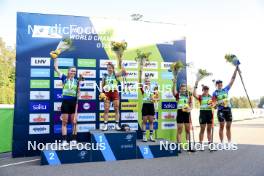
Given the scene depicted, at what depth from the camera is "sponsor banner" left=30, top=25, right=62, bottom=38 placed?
763cm

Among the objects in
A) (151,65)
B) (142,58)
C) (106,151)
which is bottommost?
(106,151)

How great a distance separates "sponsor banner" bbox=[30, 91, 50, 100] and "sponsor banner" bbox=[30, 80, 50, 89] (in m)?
0.13

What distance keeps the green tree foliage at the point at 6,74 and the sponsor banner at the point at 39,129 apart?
13573 millimetres

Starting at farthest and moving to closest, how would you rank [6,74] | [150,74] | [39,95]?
[6,74] → [150,74] → [39,95]

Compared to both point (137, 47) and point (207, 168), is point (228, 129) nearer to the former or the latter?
point (207, 168)

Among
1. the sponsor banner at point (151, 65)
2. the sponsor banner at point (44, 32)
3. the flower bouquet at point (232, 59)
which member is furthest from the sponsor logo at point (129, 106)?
the flower bouquet at point (232, 59)

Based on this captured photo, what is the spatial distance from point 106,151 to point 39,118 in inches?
83.2

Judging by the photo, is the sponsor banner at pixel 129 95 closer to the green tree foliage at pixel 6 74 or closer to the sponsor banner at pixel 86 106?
the sponsor banner at pixel 86 106

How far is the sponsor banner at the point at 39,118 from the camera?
752 centimetres

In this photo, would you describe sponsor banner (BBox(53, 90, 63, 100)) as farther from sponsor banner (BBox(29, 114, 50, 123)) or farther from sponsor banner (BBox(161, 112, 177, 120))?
sponsor banner (BBox(161, 112, 177, 120))

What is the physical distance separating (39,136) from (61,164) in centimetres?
162

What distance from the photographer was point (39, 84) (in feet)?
25.0

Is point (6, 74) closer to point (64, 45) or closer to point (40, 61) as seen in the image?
point (40, 61)

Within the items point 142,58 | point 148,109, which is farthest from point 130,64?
point 148,109
